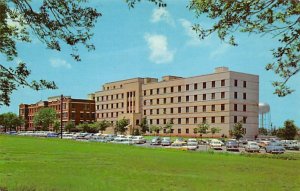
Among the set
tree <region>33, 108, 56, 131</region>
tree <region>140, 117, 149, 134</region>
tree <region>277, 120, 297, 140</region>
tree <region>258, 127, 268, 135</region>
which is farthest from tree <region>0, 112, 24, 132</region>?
tree <region>277, 120, 297, 140</region>

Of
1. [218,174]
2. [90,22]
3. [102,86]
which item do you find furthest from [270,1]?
Result: [102,86]

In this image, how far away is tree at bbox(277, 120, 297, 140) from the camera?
89938mm

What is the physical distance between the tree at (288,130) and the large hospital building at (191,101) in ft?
38.3

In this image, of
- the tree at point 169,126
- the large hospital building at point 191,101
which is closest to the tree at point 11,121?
the large hospital building at point 191,101

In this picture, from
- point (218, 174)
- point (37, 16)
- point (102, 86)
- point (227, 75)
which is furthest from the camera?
point (102, 86)

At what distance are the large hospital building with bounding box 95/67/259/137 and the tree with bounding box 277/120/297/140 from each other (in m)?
11.7

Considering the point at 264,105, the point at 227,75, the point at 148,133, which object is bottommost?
the point at 148,133

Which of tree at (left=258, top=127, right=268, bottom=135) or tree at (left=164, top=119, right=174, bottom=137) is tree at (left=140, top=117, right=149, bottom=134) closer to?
tree at (left=164, top=119, right=174, bottom=137)

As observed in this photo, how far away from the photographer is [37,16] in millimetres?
12680

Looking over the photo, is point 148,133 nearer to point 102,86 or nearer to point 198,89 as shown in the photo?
point 198,89

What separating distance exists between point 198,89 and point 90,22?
327ft

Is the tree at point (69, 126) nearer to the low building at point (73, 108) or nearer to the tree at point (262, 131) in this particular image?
the low building at point (73, 108)

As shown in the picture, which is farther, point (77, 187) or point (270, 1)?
point (77, 187)

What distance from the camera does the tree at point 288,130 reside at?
89.9m
